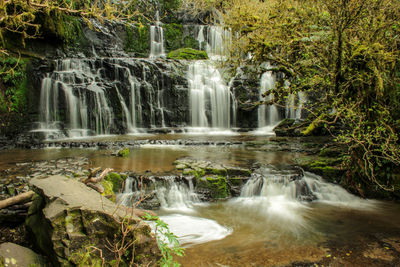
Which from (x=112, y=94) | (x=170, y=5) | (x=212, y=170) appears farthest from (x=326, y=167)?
→ (x=170, y=5)

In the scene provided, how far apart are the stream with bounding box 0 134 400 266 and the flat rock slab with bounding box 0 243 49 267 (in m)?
1.60

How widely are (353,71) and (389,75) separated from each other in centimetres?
68

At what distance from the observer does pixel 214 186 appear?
18.2 feet

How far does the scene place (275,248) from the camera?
3.74 meters

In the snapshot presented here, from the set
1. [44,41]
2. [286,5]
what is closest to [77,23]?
[44,41]

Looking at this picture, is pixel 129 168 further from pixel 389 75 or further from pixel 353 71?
pixel 389 75

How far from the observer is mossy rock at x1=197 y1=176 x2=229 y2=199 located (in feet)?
18.1

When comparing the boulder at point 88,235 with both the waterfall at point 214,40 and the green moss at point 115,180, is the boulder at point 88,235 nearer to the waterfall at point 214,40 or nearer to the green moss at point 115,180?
the green moss at point 115,180

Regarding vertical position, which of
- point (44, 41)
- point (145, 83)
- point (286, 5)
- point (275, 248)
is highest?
point (44, 41)

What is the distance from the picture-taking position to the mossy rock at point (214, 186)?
217 inches

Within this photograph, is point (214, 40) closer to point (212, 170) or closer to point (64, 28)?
point (64, 28)

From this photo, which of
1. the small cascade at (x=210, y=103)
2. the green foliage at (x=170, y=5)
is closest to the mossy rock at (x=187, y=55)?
the small cascade at (x=210, y=103)

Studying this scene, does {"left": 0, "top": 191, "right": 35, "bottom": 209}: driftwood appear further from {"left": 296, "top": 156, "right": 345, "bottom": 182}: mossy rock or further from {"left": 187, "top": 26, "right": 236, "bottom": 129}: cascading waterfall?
{"left": 187, "top": 26, "right": 236, "bottom": 129}: cascading waterfall

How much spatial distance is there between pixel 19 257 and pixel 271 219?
3829 millimetres
